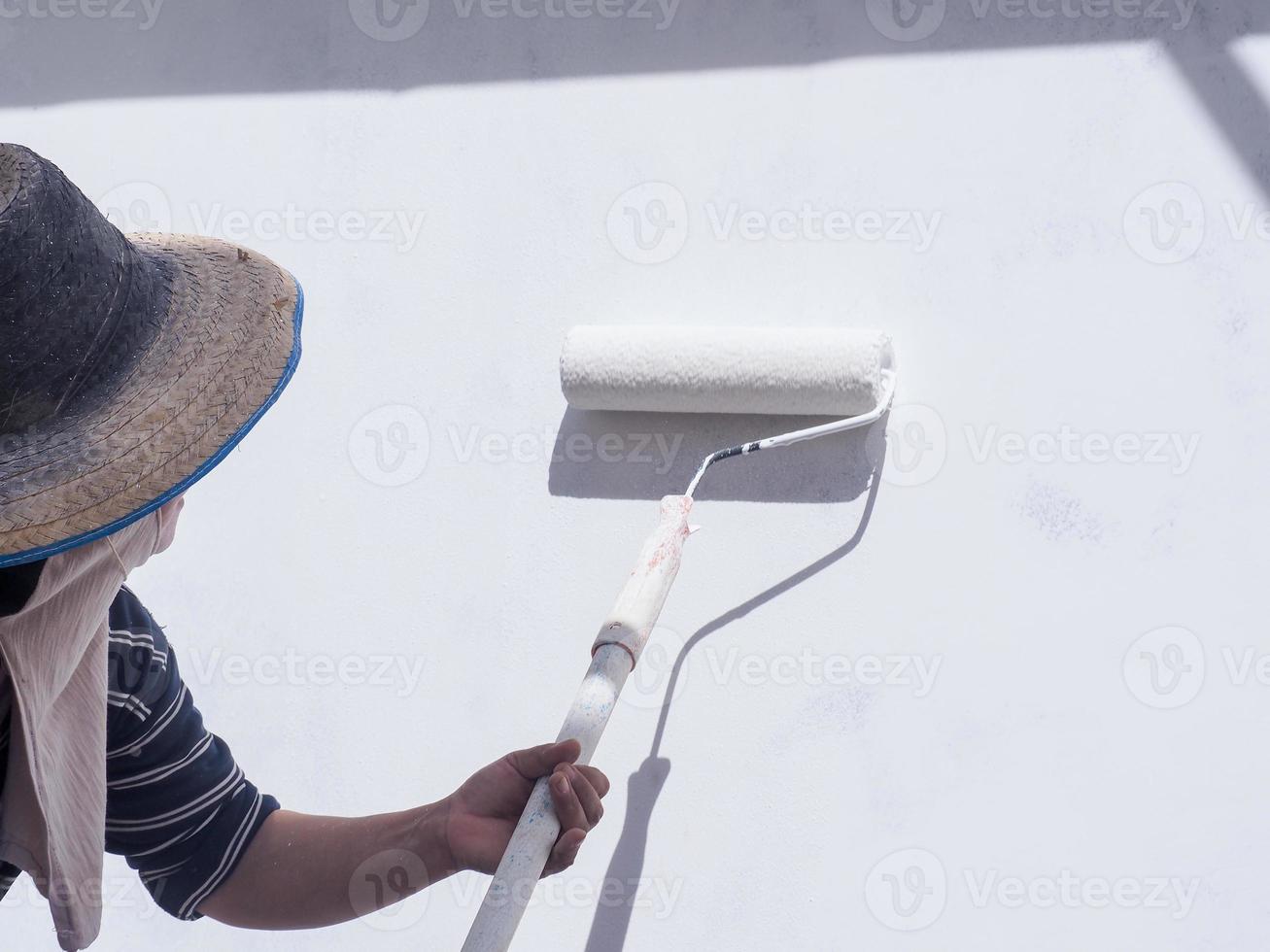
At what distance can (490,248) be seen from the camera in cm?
177

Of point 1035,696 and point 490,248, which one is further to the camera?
point 490,248

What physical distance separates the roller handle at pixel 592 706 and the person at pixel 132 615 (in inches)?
1.2

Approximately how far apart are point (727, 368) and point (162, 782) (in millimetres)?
809

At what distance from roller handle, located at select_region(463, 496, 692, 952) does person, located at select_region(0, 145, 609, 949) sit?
0.03 metres

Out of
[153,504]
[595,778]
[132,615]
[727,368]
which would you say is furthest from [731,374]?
[153,504]

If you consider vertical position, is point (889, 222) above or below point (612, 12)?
below

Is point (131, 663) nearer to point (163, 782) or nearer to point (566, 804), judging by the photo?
point (163, 782)

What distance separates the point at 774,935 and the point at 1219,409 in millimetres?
860

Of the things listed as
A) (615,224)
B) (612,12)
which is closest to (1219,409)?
(615,224)

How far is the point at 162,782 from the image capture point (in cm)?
116

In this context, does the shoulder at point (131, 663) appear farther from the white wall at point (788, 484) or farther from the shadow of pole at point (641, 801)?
the shadow of pole at point (641, 801)

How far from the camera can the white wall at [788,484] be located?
1547 millimetres

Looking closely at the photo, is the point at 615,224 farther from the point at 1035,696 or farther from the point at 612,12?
the point at 1035,696

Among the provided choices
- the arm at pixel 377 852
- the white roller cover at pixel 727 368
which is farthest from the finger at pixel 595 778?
the white roller cover at pixel 727 368
